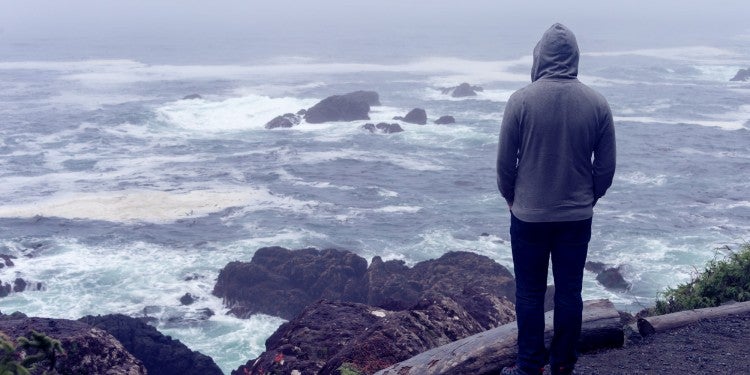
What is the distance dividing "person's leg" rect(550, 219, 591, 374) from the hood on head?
3.11 feet

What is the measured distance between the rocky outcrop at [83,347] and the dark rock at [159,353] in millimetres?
3118

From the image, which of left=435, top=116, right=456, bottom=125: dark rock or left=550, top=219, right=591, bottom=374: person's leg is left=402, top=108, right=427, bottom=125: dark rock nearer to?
left=435, top=116, right=456, bottom=125: dark rock

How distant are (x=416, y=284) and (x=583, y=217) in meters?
12.7

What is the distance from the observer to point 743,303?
7648 mm

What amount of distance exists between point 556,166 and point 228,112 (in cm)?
3972

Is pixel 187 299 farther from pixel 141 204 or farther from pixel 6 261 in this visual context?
pixel 141 204

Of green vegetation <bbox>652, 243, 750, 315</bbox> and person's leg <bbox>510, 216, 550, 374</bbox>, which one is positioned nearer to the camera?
person's leg <bbox>510, 216, 550, 374</bbox>

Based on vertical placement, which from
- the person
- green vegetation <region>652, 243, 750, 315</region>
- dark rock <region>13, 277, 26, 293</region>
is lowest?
dark rock <region>13, 277, 26, 293</region>

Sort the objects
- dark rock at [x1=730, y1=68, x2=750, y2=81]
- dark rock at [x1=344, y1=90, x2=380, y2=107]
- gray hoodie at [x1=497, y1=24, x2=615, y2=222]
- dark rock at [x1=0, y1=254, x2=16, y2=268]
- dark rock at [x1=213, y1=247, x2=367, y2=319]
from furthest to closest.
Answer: dark rock at [x1=730, y1=68, x2=750, y2=81], dark rock at [x1=344, y1=90, x2=380, y2=107], dark rock at [x1=0, y1=254, x2=16, y2=268], dark rock at [x1=213, y1=247, x2=367, y2=319], gray hoodie at [x1=497, y1=24, x2=615, y2=222]

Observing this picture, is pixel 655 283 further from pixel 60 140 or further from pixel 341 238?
pixel 60 140

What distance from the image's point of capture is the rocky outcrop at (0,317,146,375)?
25.8ft

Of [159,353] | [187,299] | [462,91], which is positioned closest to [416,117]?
[462,91]

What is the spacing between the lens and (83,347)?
806 cm

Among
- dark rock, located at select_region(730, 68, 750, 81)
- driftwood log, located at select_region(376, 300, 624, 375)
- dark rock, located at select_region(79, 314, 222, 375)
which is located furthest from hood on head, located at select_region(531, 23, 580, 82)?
dark rock, located at select_region(730, 68, 750, 81)
